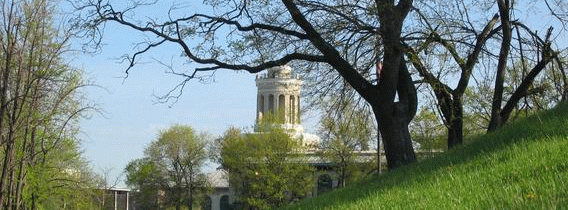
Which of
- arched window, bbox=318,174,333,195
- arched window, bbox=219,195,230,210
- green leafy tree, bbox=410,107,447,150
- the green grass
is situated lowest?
arched window, bbox=219,195,230,210

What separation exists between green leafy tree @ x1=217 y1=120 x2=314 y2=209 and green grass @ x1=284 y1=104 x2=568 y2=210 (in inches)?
2151

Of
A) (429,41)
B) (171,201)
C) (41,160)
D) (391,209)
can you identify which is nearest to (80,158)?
(41,160)

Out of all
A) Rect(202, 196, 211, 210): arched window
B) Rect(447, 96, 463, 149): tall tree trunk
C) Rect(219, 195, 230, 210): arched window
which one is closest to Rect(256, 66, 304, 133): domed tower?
Rect(447, 96, 463, 149): tall tree trunk

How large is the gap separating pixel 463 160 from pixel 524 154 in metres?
2.05

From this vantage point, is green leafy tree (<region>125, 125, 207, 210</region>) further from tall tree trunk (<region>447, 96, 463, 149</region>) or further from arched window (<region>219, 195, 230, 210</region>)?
tall tree trunk (<region>447, 96, 463, 149</region>)

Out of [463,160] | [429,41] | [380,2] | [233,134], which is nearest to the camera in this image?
[463,160]

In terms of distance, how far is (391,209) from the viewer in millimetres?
8555

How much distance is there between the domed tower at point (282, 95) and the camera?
908 inches

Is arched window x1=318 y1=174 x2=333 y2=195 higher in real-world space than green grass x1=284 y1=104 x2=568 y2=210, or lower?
higher

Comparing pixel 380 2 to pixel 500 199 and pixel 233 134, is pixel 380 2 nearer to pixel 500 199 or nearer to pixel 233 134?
pixel 500 199

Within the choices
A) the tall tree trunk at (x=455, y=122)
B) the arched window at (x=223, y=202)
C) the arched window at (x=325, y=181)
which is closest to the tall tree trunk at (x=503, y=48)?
the tall tree trunk at (x=455, y=122)

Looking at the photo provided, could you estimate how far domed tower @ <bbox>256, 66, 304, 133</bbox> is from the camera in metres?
23.1

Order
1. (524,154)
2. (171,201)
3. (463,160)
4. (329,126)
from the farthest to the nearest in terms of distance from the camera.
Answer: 1. (171,201)
2. (329,126)
3. (463,160)
4. (524,154)

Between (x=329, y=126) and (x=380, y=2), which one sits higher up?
(x=380, y=2)
